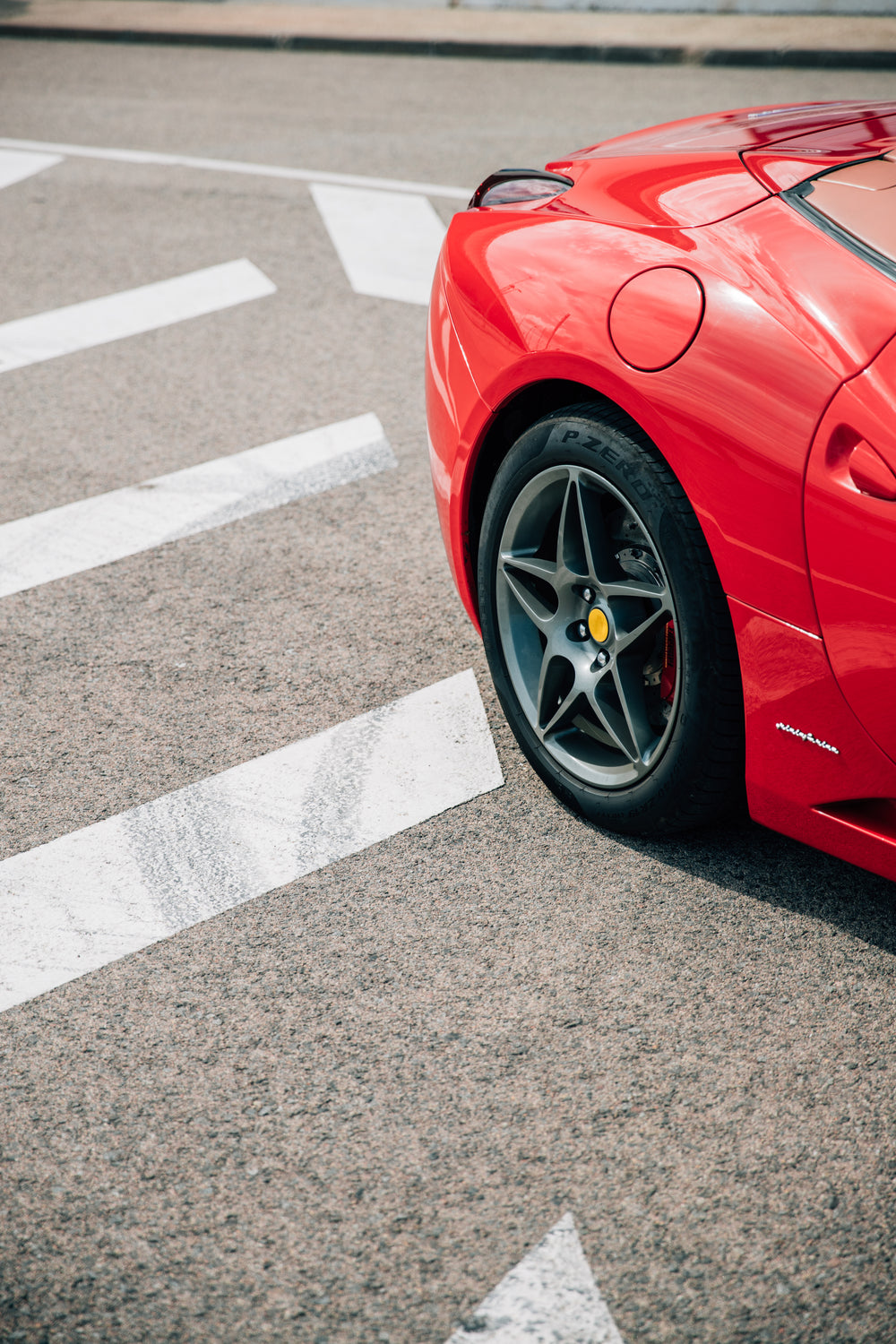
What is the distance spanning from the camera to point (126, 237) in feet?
22.1

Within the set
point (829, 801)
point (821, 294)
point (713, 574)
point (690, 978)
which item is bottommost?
point (690, 978)

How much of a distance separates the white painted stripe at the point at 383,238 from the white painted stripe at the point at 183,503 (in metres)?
1.64

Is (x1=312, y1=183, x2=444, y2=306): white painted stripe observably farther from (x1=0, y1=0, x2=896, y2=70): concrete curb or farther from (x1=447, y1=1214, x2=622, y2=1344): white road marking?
(x1=0, y1=0, x2=896, y2=70): concrete curb

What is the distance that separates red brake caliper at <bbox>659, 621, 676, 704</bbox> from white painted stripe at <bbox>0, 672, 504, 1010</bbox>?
1.74ft

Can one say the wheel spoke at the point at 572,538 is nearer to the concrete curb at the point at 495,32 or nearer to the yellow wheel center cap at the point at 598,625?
the yellow wheel center cap at the point at 598,625

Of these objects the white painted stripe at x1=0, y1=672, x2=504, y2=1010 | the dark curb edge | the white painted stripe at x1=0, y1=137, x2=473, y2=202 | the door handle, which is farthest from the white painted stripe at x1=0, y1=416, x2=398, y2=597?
the dark curb edge

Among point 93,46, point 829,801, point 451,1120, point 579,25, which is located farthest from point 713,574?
point 93,46

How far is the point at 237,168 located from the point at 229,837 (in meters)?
6.46

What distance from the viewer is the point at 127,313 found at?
580cm

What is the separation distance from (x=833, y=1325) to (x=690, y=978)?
0.69 m

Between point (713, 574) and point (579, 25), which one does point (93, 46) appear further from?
point (713, 574)

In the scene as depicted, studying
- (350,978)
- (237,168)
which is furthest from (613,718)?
(237,168)

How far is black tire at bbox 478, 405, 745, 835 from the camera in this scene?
225 centimetres

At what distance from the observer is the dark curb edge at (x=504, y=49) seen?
416 inches
